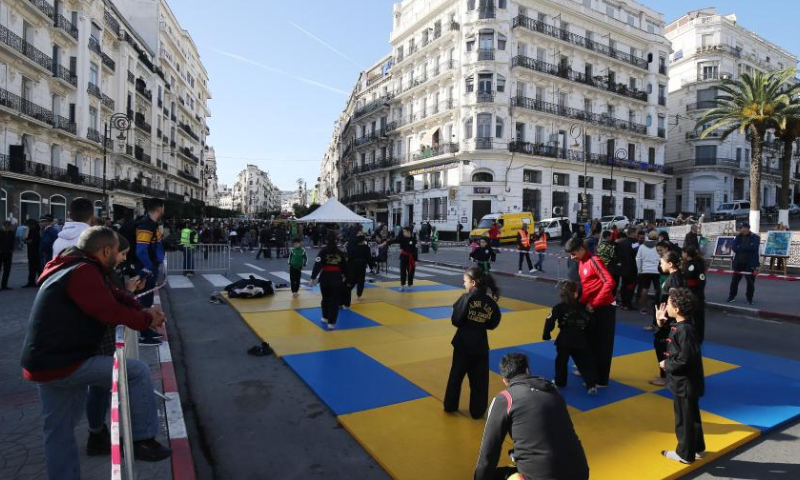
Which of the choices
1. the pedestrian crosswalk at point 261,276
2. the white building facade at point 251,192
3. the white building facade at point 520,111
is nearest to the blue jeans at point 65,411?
the pedestrian crosswalk at point 261,276

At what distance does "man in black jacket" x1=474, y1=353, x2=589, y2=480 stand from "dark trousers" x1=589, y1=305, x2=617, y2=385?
311cm

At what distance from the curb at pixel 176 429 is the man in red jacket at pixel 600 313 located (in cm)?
443

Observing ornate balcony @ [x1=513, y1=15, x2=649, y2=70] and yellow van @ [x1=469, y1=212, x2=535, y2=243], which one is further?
ornate balcony @ [x1=513, y1=15, x2=649, y2=70]

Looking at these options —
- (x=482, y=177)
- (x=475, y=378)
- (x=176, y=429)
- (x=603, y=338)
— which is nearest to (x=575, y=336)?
(x=603, y=338)

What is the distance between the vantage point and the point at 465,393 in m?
5.36

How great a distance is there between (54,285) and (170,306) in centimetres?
786

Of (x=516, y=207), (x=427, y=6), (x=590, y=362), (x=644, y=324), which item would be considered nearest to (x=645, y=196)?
(x=516, y=207)

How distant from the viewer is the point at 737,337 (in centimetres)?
825

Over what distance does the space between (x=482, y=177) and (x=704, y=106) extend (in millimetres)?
31534

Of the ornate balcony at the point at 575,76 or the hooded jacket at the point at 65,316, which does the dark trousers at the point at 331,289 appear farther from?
the ornate balcony at the point at 575,76

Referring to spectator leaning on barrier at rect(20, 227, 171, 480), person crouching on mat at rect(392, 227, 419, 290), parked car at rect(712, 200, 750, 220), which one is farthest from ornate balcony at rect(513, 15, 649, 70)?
spectator leaning on barrier at rect(20, 227, 171, 480)

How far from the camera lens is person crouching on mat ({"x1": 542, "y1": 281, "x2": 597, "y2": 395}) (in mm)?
5254

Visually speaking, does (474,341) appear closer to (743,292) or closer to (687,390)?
(687,390)

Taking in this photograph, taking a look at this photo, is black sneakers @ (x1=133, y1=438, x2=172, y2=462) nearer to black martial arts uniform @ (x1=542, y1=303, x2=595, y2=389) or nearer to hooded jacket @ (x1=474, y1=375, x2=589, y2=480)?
hooded jacket @ (x1=474, y1=375, x2=589, y2=480)
